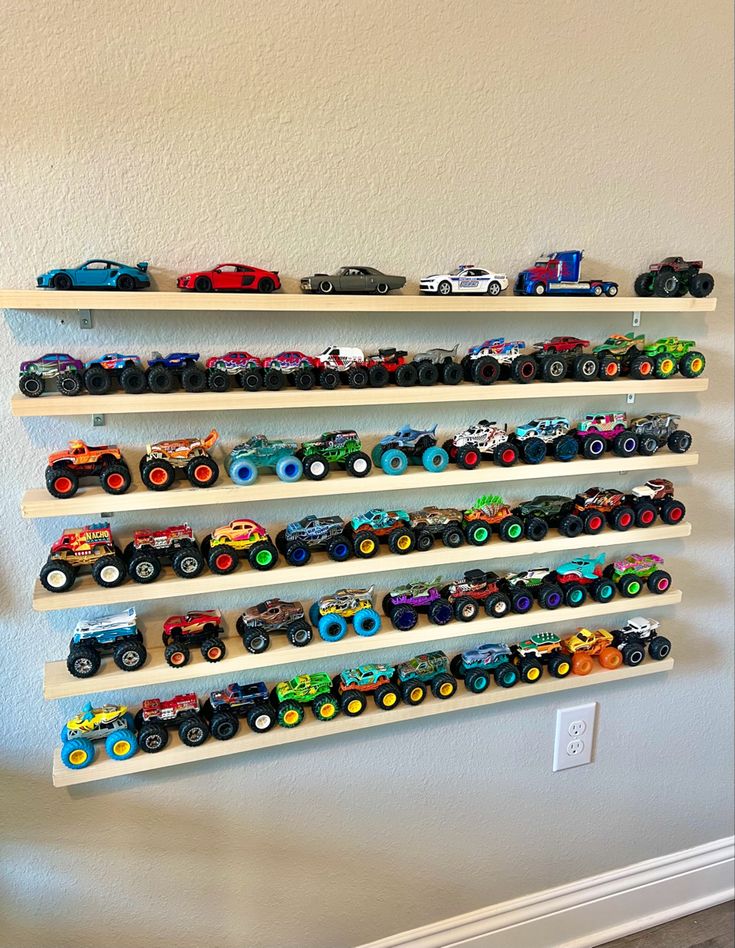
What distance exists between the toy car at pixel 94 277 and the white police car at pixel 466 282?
39cm

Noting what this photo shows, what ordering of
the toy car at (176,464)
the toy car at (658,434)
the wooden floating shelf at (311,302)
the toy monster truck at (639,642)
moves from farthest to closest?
the toy monster truck at (639,642) < the toy car at (658,434) < the toy car at (176,464) < the wooden floating shelf at (311,302)

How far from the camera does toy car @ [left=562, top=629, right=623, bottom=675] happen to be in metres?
1.23

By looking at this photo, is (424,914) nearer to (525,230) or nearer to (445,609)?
(445,609)

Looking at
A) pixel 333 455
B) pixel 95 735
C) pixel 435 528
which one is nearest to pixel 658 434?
pixel 435 528

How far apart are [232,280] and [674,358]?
29.4 inches

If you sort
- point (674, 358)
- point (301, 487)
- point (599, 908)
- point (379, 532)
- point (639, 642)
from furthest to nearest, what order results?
point (599, 908), point (639, 642), point (674, 358), point (379, 532), point (301, 487)

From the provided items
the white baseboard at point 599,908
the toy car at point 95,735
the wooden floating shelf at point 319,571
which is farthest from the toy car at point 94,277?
the white baseboard at point 599,908

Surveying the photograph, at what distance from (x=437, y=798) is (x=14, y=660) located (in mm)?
765

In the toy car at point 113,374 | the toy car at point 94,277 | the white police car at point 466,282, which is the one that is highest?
the white police car at point 466,282

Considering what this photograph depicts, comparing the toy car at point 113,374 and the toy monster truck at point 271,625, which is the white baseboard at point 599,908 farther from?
the toy car at point 113,374

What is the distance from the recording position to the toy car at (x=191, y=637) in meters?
0.98

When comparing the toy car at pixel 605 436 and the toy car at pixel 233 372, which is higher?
the toy car at pixel 605 436

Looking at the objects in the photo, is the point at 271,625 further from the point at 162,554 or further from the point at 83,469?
the point at 83,469

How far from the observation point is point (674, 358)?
1.17 m
